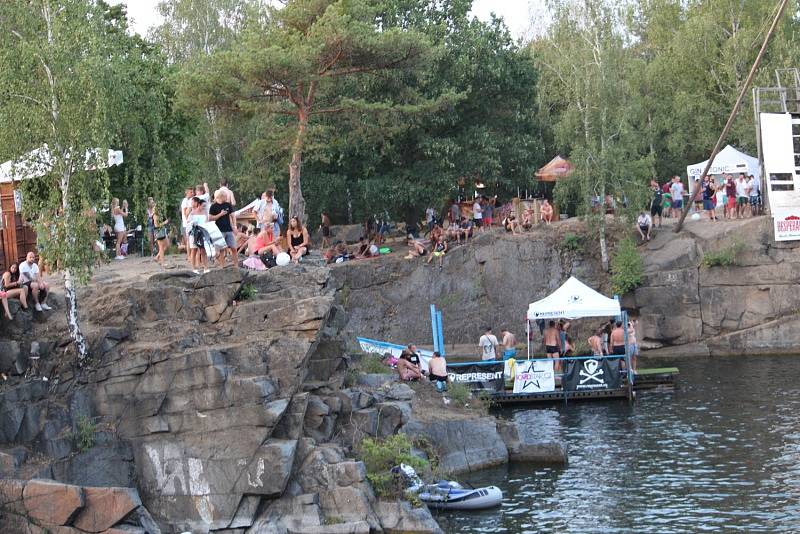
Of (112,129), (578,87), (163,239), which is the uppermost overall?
(578,87)

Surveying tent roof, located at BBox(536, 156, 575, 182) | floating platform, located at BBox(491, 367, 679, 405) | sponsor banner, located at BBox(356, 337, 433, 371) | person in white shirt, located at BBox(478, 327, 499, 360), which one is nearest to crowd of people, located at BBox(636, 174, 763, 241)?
tent roof, located at BBox(536, 156, 575, 182)

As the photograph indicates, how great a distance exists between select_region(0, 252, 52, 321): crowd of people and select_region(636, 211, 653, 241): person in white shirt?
26036 millimetres

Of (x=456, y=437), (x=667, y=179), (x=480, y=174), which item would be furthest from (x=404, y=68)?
(x=667, y=179)

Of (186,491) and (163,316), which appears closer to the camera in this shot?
(186,491)

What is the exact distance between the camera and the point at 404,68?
3881 cm

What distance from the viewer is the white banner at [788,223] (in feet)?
136

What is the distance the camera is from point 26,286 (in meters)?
24.3

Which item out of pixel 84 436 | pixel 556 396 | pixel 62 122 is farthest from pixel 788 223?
pixel 84 436

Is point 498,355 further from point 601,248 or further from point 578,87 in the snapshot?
point 578,87

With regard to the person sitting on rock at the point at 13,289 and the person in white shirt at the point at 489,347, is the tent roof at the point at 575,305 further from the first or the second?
the person sitting on rock at the point at 13,289

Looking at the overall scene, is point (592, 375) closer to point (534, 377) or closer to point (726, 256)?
point (534, 377)

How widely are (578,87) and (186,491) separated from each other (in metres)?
28.1

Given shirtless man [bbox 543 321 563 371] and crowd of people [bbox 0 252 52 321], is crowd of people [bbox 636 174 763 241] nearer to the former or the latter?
shirtless man [bbox 543 321 563 371]

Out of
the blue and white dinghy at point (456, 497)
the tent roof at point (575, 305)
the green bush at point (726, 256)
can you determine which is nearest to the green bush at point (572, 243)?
the green bush at point (726, 256)
